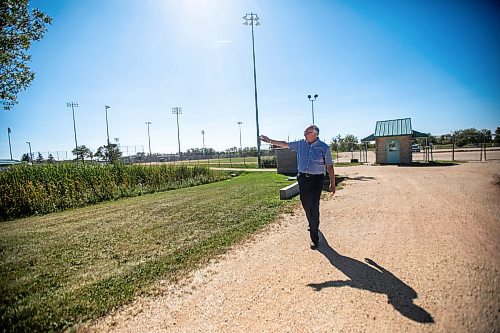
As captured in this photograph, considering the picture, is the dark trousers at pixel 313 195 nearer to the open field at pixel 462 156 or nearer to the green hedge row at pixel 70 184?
the green hedge row at pixel 70 184

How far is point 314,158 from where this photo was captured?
4.56 metres

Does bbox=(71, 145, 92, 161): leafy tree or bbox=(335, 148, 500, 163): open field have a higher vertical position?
bbox=(71, 145, 92, 161): leafy tree

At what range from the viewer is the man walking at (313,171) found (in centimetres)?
457

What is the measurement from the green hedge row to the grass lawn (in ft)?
13.0

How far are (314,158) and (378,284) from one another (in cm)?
215

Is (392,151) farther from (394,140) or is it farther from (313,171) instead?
(313,171)

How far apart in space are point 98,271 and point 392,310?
13.3ft

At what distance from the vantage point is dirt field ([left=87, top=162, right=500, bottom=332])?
2.55 metres

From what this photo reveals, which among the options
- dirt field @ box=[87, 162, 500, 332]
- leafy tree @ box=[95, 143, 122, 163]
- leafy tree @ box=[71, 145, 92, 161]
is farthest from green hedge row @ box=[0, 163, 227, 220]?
leafy tree @ box=[71, 145, 92, 161]

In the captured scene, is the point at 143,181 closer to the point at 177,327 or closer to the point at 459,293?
the point at 177,327

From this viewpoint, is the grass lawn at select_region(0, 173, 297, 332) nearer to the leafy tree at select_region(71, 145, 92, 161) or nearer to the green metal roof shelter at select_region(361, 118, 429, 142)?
the green metal roof shelter at select_region(361, 118, 429, 142)

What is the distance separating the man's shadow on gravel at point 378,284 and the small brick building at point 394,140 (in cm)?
2256

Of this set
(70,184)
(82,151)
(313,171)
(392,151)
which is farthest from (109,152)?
(313,171)

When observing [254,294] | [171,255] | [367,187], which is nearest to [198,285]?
[254,294]
